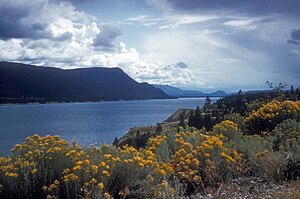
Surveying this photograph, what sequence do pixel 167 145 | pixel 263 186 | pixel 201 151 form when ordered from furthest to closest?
pixel 167 145 < pixel 201 151 < pixel 263 186

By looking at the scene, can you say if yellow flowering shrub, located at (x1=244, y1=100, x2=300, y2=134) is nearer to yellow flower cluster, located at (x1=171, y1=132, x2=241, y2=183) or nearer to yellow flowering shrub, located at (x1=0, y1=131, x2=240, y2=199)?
yellow flower cluster, located at (x1=171, y1=132, x2=241, y2=183)

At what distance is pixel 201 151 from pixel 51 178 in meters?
2.74

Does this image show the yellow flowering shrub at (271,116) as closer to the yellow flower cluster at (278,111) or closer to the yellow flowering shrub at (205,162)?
the yellow flower cluster at (278,111)

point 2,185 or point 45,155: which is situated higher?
point 45,155

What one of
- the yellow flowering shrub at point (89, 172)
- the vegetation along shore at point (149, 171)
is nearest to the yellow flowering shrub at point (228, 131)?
the vegetation along shore at point (149, 171)

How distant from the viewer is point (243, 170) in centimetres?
765

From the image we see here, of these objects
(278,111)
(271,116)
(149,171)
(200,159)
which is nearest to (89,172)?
(149,171)

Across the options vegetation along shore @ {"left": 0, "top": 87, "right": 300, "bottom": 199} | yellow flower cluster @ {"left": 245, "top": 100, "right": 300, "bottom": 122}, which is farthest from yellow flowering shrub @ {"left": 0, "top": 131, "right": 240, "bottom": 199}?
yellow flower cluster @ {"left": 245, "top": 100, "right": 300, "bottom": 122}

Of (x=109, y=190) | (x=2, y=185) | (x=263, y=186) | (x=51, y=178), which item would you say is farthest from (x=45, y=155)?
(x=263, y=186)

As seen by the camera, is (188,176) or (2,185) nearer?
(2,185)

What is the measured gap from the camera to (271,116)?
12.2 metres

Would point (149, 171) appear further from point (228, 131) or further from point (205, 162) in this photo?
point (228, 131)

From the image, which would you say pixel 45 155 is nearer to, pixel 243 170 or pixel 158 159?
pixel 158 159

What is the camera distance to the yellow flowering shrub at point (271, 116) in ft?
39.9
